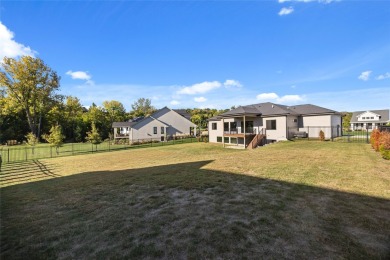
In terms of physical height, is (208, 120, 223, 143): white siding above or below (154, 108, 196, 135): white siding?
below

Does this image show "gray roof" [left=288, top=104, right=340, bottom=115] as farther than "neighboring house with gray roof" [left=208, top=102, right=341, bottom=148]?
Yes

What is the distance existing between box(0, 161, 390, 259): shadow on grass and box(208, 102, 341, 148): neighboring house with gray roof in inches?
646

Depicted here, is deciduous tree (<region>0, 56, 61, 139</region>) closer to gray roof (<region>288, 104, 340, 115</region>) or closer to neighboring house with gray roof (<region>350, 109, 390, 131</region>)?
gray roof (<region>288, 104, 340, 115</region>)

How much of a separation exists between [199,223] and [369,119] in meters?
68.5

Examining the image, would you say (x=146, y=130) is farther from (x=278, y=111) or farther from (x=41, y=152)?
(x=278, y=111)

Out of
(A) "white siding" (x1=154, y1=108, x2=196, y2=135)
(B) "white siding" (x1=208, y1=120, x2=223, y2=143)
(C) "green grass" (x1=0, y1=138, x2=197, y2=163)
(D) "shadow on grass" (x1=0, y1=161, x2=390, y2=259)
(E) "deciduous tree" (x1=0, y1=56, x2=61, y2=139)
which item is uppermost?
(E) "deciduous tree" (x1=0, y1=56, x2=61, y2=139)

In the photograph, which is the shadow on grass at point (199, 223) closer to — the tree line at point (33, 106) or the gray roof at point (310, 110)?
the gray roof at point (310, 110)

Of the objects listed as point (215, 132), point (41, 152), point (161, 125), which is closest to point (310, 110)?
point (215, 132)

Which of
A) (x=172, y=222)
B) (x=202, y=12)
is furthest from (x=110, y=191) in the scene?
(x=202, y=12)

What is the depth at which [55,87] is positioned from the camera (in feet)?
135

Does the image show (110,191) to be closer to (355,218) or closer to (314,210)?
(314,210)

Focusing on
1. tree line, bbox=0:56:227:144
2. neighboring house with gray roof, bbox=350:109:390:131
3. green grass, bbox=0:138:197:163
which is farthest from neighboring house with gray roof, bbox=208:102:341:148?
neighboring house with gray roof, bbox=350:109:390:131

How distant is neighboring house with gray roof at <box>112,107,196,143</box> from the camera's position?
33656mm

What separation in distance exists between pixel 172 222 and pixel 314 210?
10.8 feet
